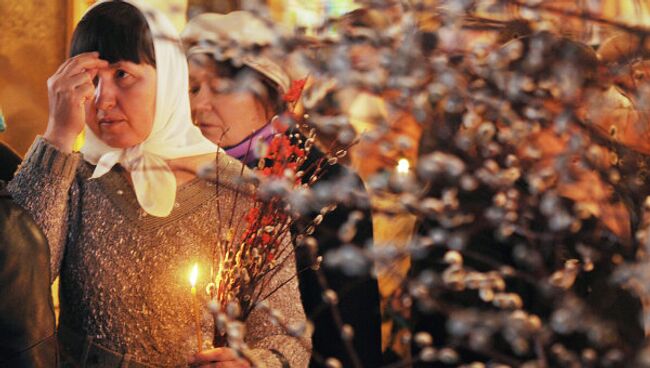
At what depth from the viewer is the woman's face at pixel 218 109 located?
249 centimetres

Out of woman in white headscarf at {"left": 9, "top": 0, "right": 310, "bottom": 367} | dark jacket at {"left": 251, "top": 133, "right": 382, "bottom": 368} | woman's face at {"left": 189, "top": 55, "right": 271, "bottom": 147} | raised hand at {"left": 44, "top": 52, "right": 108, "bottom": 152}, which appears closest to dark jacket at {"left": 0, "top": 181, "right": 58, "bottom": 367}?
woman in white headscarf at {"left": 9, "top": 0, "right": 310, "bottom": 367}

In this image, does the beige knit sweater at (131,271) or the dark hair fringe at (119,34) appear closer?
the beige knit sweater at (131,271)

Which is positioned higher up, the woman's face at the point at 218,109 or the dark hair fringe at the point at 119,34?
the dark hair fringe at the point at 119,34

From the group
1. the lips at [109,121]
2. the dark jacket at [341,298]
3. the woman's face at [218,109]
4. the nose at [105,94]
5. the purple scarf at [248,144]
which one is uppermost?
the nose at [105,94]

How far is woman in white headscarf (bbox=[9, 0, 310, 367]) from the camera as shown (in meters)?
2.16

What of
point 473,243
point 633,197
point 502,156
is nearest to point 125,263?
point 473,243

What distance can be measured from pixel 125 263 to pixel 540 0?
1391mm

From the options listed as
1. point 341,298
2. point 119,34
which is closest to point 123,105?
point 119,34

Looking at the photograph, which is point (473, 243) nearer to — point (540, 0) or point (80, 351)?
point (80, 351)

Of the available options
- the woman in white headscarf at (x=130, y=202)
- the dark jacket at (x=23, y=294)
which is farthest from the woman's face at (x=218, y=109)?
the dark jacket at (x=23, y=294)

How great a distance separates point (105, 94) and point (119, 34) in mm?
143

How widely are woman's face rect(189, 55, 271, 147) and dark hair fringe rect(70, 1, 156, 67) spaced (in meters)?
0.16

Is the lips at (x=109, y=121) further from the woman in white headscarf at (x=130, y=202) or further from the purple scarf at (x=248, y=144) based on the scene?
the purple scarf at (x=248, y=144)

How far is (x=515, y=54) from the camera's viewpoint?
41.2 inches
